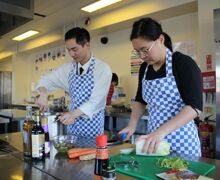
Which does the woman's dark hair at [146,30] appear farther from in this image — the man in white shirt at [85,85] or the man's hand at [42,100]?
the man's hand at [42,100]

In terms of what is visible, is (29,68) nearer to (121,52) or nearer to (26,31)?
(26,31)

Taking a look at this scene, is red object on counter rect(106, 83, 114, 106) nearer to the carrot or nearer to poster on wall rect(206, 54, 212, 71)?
poster on wall rect(206, 54, 212, 71)

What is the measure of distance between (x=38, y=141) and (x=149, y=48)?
704 millimetres

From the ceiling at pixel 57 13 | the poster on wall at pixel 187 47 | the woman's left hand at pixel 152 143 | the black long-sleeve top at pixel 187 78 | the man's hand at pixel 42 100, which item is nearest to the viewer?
the woman's left hand at pixel 152 143

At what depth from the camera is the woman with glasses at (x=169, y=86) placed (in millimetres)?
1247

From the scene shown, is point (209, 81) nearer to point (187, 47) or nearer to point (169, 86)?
point (187, 47)

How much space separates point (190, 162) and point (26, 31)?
535cm

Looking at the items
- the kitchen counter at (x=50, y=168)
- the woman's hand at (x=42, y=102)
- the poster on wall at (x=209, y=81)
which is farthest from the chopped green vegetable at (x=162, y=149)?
the poster on wall at (x=209, y=81)

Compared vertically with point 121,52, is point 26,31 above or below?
above

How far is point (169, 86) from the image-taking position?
1.35m

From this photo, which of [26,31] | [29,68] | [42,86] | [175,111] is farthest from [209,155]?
[29,68]

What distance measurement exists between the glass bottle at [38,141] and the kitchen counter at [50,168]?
35mm

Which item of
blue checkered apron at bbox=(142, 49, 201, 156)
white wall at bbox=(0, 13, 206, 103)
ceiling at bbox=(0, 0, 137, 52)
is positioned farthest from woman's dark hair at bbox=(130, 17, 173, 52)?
ceiling at bbox=(0, 0, 137, 52)

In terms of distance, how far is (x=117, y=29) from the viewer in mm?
4766
